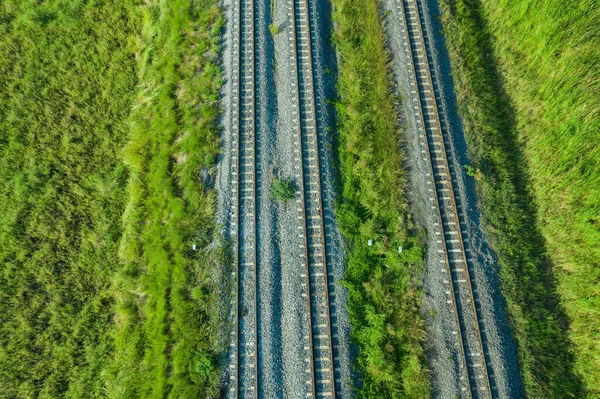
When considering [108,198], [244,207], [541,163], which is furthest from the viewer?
[108,198]

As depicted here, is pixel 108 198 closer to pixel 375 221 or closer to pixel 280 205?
pixel 280 205

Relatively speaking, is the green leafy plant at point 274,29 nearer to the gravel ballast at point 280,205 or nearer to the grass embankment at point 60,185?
the gravel ballast at point 280,205

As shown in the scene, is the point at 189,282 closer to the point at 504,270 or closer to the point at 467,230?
the point at 467,230

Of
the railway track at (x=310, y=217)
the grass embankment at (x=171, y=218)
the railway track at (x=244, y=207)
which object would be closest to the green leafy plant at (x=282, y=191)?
the railway track at (x=310, y=217)

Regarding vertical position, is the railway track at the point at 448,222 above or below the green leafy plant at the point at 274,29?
below

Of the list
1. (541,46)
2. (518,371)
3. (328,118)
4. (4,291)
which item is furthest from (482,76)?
(4,291)

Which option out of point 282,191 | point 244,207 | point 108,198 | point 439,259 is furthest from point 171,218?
point 439,259
